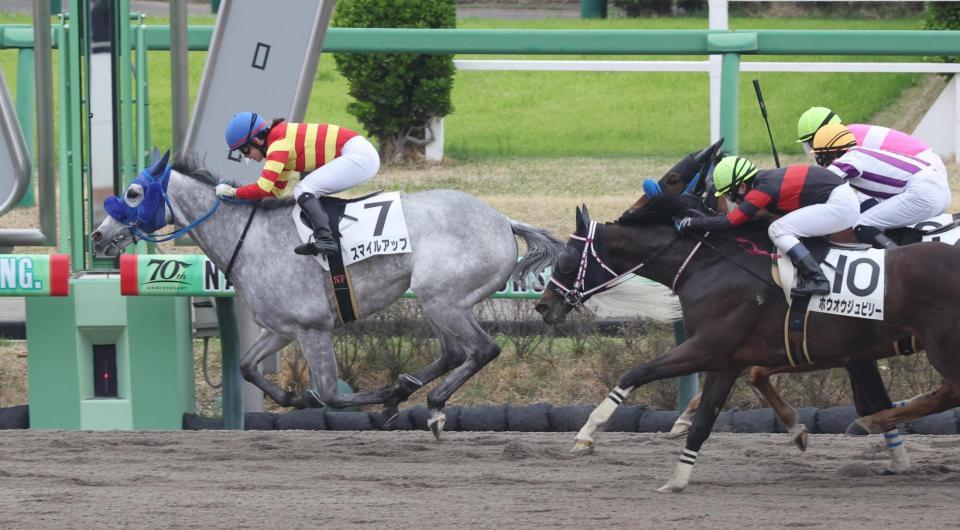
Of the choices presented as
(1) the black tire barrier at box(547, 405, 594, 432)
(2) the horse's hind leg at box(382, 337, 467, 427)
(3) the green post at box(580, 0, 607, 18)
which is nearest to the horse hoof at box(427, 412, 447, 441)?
(2) the horse's hind leg at box(382, 337, 467, 427)

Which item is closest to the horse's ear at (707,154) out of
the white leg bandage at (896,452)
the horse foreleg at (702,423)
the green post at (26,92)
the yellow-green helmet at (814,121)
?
the yellow-green helmet at (814,121)

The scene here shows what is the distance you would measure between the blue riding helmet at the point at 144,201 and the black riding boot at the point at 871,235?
133 inches

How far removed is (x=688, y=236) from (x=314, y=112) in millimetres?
10995

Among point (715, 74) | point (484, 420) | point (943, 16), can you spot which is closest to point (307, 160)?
point (484, 420)

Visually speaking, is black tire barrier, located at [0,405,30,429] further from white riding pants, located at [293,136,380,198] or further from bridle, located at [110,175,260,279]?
white riding pants, located at [293,136,380,198]

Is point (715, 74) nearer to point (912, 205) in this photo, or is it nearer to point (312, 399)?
point (912, 205)

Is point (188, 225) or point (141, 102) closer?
point (188, 225)

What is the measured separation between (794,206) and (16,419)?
4497 millimetres

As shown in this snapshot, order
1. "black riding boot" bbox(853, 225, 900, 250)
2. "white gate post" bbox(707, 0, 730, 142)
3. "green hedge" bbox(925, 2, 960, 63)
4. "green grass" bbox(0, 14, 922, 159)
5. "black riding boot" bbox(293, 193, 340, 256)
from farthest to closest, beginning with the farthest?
"green grass" bbox(0, 14, 922, 159), "green hedge" bbox(925, 2, 960, 63), "white gate post" bbox(707, 0, 730, 142), "black riding boot" bbox(293, 193, 340, 256), "black riding boot" bbox(853, 225, 900, 250)

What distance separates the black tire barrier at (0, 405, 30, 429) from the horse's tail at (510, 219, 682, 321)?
A: 289cm

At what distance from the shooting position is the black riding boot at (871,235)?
6539 millimetres

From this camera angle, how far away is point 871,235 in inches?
259

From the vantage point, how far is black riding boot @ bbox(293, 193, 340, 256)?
6.78 meters

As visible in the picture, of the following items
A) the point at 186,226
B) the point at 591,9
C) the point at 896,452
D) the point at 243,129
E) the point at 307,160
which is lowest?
the point at 896,452
